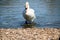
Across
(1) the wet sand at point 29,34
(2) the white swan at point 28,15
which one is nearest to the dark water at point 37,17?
(2) the white swan at point 28,15

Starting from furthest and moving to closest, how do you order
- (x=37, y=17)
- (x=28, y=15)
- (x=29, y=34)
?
(x=37, y=17) → (x=28, y=15) → (x=29, y=34)

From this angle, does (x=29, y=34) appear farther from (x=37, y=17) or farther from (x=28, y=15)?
(x=37, y=17)

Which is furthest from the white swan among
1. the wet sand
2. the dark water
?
the wet sand

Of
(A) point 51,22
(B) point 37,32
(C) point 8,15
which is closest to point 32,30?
(B) point 37,32

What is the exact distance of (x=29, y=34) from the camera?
585 cm

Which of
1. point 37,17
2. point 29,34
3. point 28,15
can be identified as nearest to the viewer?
point 29,34

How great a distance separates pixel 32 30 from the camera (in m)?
6.19

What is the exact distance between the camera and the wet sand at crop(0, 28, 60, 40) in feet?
18.3

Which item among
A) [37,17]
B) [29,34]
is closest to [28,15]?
[37,17]

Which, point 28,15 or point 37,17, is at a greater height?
point 28,15

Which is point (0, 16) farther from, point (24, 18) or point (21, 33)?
point (21, 33)

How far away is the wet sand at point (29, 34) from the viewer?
18.3 feet

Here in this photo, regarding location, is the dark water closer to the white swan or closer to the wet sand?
the white swan

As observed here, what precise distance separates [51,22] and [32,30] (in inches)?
53.1
